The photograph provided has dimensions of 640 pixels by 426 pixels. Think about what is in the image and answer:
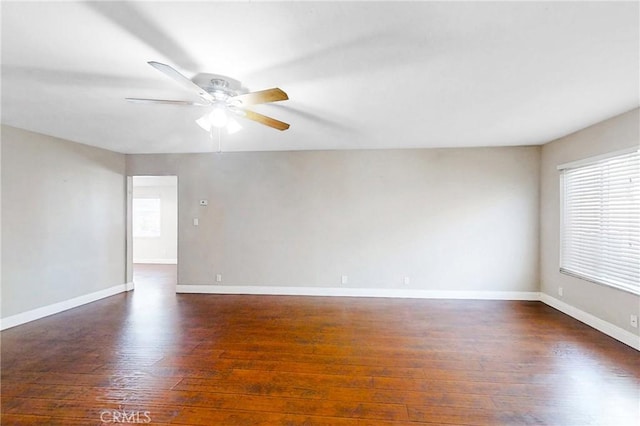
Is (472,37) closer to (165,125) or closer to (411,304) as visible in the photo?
(165,125)

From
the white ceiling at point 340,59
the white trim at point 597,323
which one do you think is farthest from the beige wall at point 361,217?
the white ceiling at point 340,59

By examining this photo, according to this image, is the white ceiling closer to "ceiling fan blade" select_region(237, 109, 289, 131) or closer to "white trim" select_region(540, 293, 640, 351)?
"ceiling fan blade" select_region(237, 109, 289, 131)

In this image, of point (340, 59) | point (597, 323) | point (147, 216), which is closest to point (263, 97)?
point (340, 59)

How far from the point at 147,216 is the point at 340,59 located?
8.62m

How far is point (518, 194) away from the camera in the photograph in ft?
15.4

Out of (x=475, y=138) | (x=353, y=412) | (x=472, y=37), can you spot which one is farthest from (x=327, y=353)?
(x=475, y=138)

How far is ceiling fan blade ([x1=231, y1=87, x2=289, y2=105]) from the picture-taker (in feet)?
6.60

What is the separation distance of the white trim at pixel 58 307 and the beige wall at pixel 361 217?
120cm

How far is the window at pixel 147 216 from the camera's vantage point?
8750 millimetres

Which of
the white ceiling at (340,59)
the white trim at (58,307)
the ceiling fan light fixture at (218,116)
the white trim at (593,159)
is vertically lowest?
the white trim at (58,307)

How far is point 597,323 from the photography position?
137 inches

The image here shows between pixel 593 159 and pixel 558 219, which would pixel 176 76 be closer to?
pixel 593 159

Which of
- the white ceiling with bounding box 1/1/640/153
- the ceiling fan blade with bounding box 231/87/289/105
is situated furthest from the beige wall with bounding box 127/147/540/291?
the ceiling fan blade with bounding box 231/87/289/105

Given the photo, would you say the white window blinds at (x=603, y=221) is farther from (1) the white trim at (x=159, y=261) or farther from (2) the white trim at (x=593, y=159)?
(1) the white trim at (x=159, y=261)
